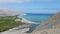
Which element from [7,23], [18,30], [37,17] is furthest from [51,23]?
[7,23]

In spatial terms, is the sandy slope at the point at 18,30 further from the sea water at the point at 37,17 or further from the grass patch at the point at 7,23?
the sea water at the point at 37,17

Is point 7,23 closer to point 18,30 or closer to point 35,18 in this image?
point 18,30

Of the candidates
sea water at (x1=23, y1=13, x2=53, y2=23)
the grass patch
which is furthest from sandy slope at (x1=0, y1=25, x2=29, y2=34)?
sea water at (x1=23, y1=13, x2=53, y2=23)

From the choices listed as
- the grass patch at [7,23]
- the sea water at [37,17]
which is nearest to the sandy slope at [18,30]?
the grass patch at [7,23]

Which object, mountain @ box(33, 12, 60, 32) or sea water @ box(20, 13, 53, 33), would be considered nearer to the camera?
mountain @ box(33, 12, 60, 32)

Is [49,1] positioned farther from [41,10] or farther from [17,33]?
[17,33]

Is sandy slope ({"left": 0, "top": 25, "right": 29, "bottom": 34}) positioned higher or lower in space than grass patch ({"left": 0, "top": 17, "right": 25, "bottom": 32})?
lower

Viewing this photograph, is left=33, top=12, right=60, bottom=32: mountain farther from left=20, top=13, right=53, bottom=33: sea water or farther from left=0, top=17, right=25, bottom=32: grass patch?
left=0, top=17, right=25, bottom=32: grass patch
